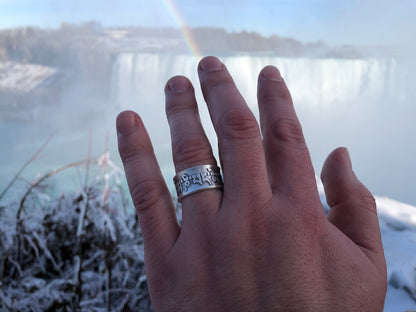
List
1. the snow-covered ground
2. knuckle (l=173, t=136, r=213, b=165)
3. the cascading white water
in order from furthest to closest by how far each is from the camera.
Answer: the cascading white water < the snow-covered ground < knuckle (l=173, t=136, r=213, b=165)

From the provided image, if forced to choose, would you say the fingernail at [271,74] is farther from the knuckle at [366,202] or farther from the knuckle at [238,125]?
the knuckle at [366,202]

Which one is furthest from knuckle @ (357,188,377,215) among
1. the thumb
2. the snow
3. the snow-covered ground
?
the snow

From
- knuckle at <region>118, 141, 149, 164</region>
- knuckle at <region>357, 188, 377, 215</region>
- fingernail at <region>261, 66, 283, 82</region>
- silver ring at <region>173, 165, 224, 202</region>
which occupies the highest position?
fingernail at <region>261, 66, 283, 82</region>

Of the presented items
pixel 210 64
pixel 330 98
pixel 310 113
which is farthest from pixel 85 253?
pixel 330 98

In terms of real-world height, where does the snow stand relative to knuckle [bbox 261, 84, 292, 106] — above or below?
below

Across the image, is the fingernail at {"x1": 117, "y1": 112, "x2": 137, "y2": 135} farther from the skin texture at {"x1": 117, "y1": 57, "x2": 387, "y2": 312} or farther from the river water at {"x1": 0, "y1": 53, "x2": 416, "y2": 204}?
the river water at {"x1": 0, "y1": 53, "x2": 416, "y2": 204}

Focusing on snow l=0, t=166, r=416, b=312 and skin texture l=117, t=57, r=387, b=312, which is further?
snow l=0, t=166, r=416, b=312

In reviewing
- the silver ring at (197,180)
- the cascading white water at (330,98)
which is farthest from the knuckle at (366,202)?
the cascading white water at (330,98)
